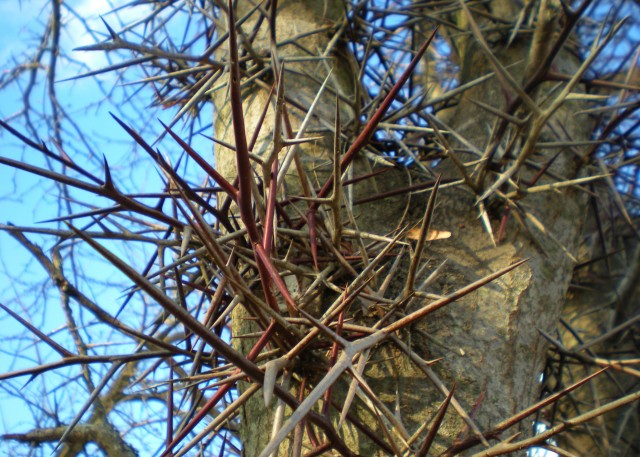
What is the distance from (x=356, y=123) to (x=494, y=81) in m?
0.48

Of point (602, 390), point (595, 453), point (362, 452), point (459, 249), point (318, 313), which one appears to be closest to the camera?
point (362, 452)

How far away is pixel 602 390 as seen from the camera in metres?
2.15

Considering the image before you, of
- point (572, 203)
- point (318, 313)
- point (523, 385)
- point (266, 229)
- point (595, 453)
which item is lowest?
point (595, 453)

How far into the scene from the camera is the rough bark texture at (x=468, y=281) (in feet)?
3.12

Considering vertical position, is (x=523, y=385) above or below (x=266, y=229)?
below

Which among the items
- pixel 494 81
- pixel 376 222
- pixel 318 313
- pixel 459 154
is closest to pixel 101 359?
pixel 318 313

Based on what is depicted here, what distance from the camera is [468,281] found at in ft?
3.59

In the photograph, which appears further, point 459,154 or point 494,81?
point 494,81

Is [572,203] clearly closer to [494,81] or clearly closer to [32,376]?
[494,81]

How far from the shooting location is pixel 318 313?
1016mm

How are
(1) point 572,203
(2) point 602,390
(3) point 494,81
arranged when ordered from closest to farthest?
(1) point 572,203
(3) point 494,81
(2) point 602,390

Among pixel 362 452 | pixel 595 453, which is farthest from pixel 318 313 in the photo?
pixel 595 453

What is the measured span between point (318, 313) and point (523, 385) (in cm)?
36

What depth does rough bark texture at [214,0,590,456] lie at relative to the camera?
0.95 meters
